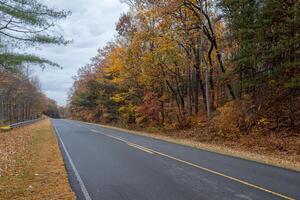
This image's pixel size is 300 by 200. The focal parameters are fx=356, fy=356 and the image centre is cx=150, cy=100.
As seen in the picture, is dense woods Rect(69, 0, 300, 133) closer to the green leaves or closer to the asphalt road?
the asphalt road

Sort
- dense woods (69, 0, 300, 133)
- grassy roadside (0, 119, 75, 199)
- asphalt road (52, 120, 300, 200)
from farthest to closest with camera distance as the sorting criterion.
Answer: dense woods (69, 0, 300, 133) < grassy roadside (0, 119, 75, 199) < asphalt road (52, 120, 300, 200)

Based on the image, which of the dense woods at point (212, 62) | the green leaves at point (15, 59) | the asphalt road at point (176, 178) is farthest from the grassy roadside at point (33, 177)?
the dense woods at point (212, 62)

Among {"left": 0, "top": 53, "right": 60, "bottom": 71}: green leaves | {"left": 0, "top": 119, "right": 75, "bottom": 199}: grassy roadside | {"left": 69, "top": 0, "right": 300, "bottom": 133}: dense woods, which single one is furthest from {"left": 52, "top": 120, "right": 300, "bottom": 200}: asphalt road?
{"left": 69, "top": 0, "right": 300, "bottom": 133}: dense woods

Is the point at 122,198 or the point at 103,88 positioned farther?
the point at 103,88

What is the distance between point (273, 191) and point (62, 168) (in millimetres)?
7169

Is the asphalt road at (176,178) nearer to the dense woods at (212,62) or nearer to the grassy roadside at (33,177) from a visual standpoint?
the grassy roadside at (33,177)

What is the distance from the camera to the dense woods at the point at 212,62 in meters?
19.9

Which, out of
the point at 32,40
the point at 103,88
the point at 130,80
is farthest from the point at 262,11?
the point at 103,88

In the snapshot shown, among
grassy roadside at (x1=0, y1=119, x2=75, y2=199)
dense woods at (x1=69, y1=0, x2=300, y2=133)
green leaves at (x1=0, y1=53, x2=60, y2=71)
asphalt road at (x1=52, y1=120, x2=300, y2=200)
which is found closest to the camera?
asphalt road at (x1=52, y1=120, x2=300, y2=200)

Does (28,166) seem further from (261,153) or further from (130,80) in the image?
(130,80)

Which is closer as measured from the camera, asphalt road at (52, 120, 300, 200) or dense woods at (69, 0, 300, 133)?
asphalt road at (52, 120, 300, 200)

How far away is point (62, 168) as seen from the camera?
12.4 meters

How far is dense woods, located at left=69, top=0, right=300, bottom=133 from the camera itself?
1989 cm

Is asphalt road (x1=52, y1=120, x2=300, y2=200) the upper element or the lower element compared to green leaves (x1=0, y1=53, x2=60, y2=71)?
lower
